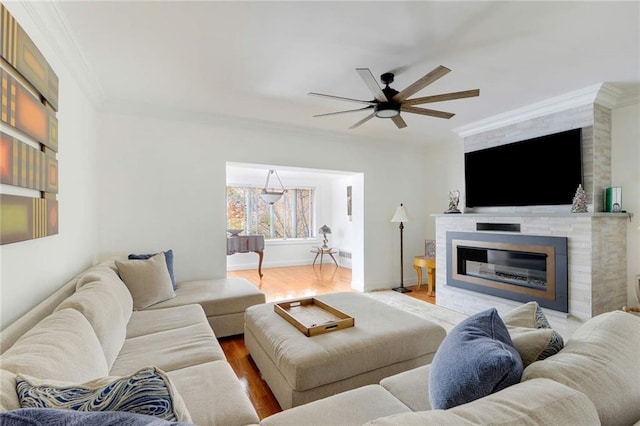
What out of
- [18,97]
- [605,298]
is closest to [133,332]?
[18,97]

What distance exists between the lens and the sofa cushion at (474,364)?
889mm

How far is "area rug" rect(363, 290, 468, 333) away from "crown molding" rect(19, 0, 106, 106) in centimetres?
427

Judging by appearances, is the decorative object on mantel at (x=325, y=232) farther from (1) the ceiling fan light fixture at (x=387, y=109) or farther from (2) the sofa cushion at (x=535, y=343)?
(2) the sofa cushion at (x=535, y=343)

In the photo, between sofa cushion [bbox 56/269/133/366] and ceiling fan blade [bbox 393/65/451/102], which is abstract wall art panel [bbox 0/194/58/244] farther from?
ceiling fan blade [bbox 393/65/451/102]

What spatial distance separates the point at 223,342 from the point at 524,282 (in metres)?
3.44

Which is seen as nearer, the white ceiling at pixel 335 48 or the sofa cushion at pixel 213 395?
the sofa cushion at pixel 213 395

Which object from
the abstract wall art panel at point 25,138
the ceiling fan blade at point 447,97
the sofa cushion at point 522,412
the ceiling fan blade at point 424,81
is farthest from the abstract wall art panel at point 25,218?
the ceiling fan blade at point 447,97

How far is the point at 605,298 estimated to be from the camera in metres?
3.00

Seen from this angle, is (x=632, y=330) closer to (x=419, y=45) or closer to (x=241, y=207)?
(x=419, y=45)

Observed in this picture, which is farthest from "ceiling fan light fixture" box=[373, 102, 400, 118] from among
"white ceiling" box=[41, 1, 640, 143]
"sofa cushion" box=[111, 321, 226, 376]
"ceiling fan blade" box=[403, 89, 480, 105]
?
"sofa cushion" box=[111, 321, 226, 376]

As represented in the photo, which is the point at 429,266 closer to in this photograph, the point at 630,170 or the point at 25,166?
the point at 630,170

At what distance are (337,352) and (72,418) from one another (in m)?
1.42

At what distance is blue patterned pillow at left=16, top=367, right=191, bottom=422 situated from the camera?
2.35 ft

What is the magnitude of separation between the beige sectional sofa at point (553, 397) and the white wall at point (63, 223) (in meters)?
1.50
